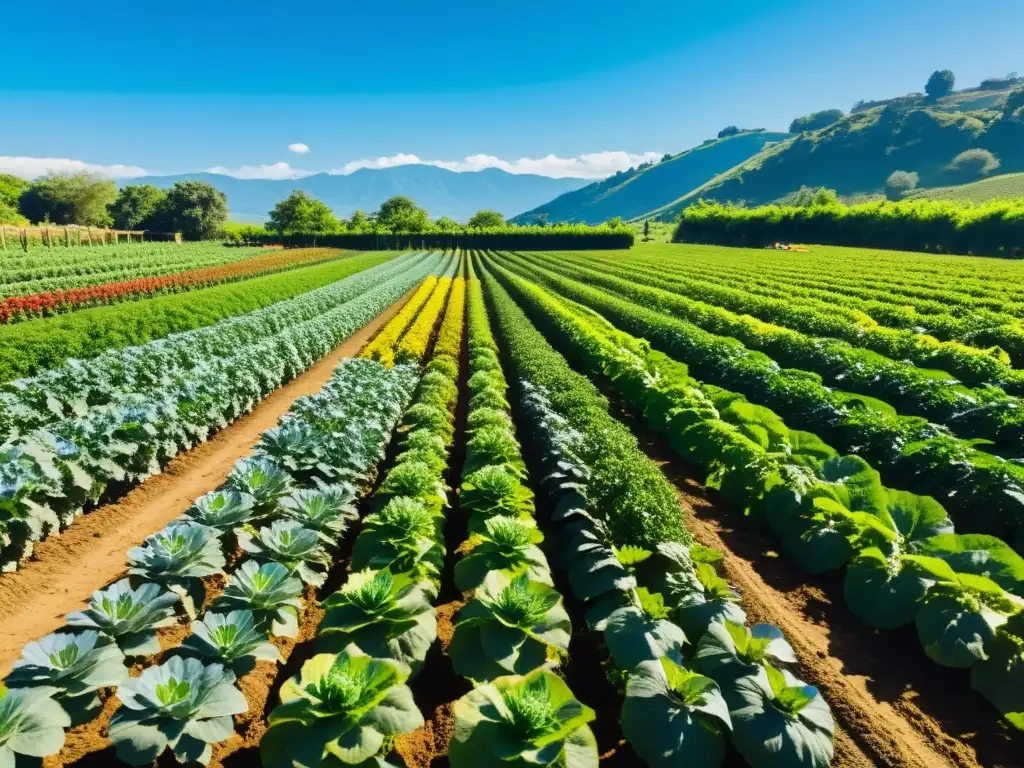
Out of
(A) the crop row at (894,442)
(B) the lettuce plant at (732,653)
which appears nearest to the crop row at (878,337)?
(A) the crop row at (894,442)

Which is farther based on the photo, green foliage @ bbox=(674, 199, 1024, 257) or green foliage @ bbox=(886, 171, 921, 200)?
green foliage @ bbox=(886, 171, 921, 200)

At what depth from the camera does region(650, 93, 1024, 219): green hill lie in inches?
5876

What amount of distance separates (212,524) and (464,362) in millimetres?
11169

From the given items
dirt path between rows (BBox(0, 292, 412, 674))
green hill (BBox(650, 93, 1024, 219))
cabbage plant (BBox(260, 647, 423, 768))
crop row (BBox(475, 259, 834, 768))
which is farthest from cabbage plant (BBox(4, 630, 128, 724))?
green hill (BBox(650, 93, 1024, 219))

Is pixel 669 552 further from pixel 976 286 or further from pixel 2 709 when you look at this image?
pixel 976 286

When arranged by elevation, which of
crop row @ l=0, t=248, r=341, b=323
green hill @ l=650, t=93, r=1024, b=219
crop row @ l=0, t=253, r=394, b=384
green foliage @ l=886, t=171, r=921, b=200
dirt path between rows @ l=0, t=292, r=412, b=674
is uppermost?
green hill @ l=650, t=93, r=1024, b=219

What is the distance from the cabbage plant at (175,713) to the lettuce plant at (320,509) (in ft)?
6.38

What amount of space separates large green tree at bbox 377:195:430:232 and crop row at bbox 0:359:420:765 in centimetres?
9039

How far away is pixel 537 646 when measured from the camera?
12.6 feet

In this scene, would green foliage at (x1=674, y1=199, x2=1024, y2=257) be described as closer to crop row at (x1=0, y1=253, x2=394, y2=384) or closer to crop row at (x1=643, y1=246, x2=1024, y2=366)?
crop row at (x1=643, y1=246, x2=1024, y2=366)

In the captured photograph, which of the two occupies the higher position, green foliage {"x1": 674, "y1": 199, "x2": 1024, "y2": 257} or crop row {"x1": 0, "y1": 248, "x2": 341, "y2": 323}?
green foliage {"x1": 674, "y1": 199, "x2": 1024, "y2": 257}

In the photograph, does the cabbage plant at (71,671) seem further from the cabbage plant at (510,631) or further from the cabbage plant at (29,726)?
the cabbage plant at (510,631)

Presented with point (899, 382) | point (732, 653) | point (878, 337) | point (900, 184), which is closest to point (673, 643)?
point (732, 653)

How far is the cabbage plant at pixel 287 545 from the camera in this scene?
4691 mm
